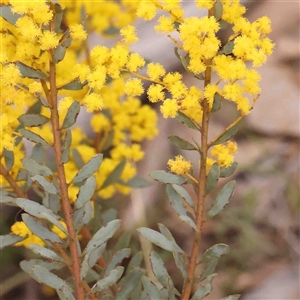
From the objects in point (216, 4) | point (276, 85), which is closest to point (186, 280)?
point (216, 4)

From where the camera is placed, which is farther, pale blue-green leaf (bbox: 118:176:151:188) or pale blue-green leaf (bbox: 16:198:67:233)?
pale blue-green leaf (bbox: 118:176:151:188)

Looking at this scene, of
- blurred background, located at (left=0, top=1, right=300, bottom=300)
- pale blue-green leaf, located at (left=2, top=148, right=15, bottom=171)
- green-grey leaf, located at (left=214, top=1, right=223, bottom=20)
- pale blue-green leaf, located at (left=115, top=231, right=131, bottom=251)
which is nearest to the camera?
green-grey leaf, located at (left=214, top=1, right=223, bottom=20)

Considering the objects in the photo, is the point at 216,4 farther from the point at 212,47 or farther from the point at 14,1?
the point at 14,1

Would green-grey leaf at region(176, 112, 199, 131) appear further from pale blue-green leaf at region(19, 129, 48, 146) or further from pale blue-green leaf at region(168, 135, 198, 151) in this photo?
pale blue-green leaf at region(19, 129, 48, 146)

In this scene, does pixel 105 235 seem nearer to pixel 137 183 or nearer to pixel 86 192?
pixel 86 192

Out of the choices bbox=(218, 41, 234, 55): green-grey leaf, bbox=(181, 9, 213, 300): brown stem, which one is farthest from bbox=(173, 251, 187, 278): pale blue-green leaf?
bbox=(218, 41, 234, 55): green-grey leaf

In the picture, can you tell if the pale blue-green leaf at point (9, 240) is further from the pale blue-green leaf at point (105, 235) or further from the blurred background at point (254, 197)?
the blurred background at point (254, 197)
